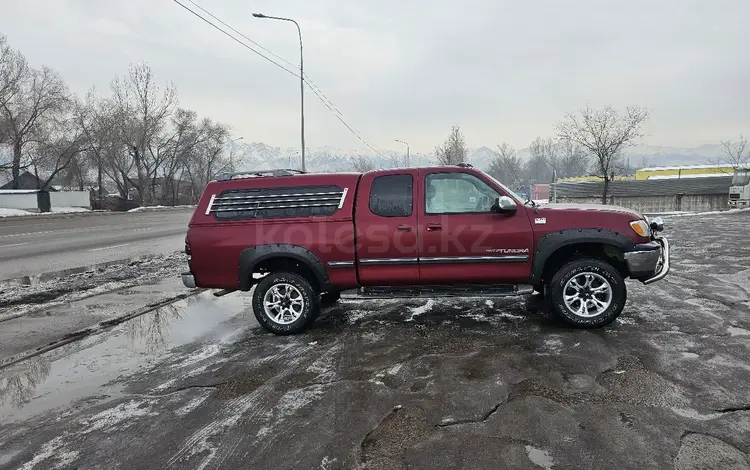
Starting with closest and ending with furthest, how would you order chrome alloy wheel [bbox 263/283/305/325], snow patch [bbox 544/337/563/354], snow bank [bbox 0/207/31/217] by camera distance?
snow patch [bbox 544/337/563/354] → chrome alloy wheel [bbox 263/283/305/325] → snow bank [bbox 0/207/31/217]

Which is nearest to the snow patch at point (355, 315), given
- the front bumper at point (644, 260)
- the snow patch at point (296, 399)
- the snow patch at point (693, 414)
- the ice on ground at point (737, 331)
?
the snow patch at point (296, 399)

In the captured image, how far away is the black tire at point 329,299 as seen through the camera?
6.98 metres

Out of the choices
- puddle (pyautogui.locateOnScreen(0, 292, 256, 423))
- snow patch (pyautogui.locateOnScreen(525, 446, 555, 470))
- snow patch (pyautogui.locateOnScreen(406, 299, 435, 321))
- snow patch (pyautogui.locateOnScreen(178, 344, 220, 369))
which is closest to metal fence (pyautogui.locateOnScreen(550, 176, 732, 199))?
snow patch (pyautogui.locateOnScreen(406, 299, 435, 321))

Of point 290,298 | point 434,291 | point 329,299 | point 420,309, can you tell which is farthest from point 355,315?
point 434,291

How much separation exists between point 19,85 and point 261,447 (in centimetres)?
4909

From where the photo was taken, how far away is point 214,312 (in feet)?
24.2

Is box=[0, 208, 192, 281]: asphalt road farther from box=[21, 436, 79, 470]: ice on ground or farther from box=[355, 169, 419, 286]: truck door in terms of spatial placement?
box=[355, 169, 419, 286]: truck door

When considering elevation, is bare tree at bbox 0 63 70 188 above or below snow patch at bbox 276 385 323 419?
above

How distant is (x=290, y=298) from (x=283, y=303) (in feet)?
0.36

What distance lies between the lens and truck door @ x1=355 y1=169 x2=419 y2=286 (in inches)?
224

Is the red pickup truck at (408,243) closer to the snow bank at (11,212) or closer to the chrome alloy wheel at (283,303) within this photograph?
the chrome alloy wheel at (283,303)

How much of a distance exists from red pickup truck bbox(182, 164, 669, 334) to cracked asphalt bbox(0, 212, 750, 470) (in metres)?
0.52

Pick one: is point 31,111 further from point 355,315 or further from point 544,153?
point 544,153

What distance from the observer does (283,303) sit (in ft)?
19.6
